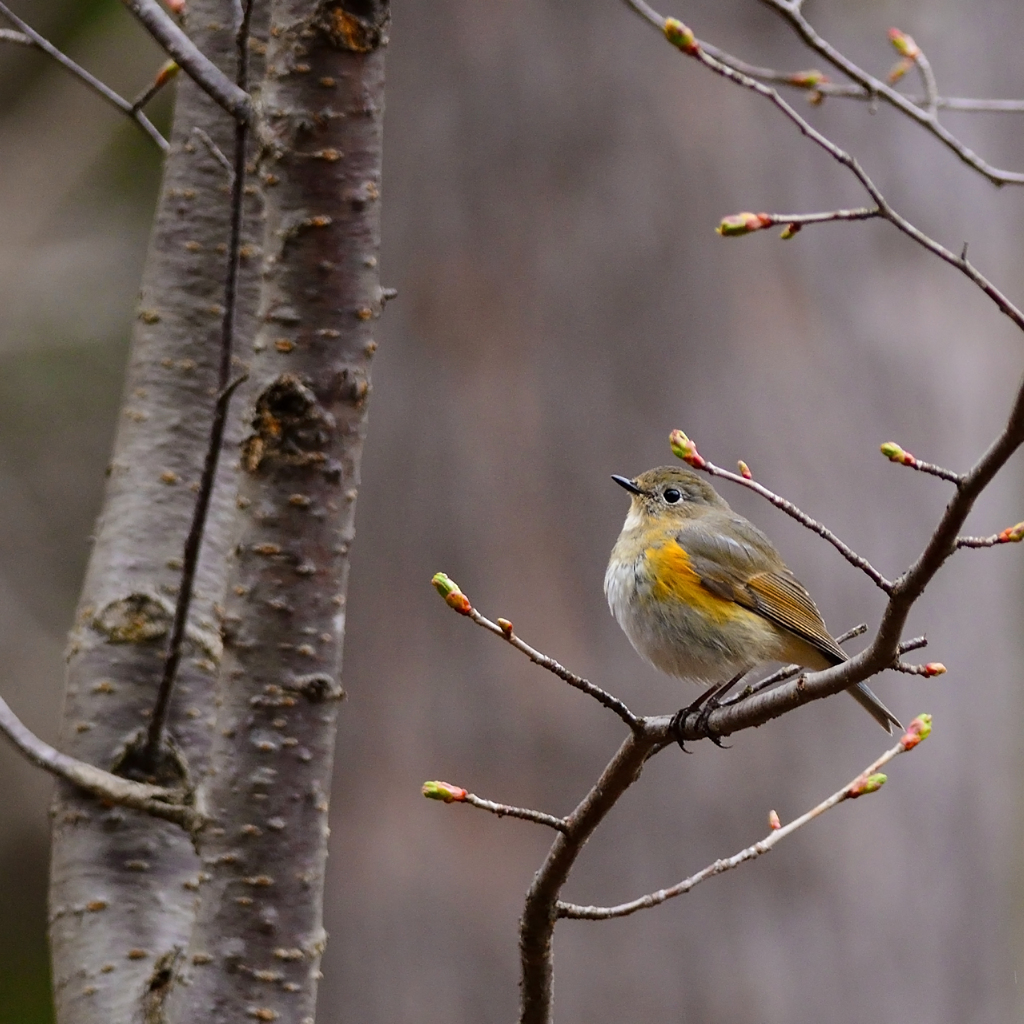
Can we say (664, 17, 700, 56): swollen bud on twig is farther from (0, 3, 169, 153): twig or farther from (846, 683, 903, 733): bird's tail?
(846, 683, 903, 733): bird's tail

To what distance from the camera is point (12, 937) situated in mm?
5590

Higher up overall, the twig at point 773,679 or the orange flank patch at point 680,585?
the orange flank patch at point 680,585

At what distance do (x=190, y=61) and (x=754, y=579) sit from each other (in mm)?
1876

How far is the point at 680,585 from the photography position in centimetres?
305

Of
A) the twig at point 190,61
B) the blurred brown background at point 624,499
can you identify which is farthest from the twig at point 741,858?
the blurred brown background at point 624,499

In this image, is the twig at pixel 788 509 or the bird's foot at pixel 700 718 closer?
the twig at pixel 788 509

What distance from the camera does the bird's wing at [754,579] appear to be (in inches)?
121

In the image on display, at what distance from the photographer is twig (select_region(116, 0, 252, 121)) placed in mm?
1836

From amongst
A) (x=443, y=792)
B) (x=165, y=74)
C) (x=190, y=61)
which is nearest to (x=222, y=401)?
(x=190, y=61)

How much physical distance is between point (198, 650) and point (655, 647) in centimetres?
111

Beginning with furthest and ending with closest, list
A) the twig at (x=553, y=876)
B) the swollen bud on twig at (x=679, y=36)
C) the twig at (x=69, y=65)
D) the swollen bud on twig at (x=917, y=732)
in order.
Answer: the twig at (x=69, y=65) < the swollen bud on twig at (x=917, y=732) < the swollen bud on twig at (x=679, y=36) < the twig at (x=553, y=876)

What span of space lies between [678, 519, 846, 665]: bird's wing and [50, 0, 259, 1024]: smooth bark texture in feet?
4.06

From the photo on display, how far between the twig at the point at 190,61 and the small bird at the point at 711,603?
4.05 ft

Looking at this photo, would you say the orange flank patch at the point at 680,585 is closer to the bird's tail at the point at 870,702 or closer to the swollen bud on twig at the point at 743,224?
the bird's tail at the point at 870,702
